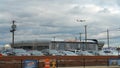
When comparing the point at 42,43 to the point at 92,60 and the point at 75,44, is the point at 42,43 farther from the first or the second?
the point at 92,60

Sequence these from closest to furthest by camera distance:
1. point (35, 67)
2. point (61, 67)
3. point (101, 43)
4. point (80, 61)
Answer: point (35, 67), point (61, 67), point (80, 61), point (101, 43)

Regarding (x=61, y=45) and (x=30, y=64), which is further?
(x=61, y=45)

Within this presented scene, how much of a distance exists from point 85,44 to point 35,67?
82.1 m

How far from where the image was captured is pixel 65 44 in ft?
362

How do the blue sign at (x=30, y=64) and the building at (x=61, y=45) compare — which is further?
the building at (x=61, y=45)

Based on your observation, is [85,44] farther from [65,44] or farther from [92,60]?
[92,60]

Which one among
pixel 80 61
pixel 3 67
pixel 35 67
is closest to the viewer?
pixel 35 67

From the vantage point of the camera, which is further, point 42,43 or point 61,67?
point 42,43

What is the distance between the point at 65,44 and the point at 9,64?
243ft

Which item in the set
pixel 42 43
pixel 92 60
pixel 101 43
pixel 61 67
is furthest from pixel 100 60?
pixel 101 43

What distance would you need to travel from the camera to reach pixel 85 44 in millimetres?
112500

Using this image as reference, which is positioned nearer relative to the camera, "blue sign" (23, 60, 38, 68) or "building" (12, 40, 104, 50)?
"blue sign" (23, 60, 38, 68)

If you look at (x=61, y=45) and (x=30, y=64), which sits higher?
(x=30, y=64)

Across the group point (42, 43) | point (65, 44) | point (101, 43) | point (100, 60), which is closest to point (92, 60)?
point (100, 60)
